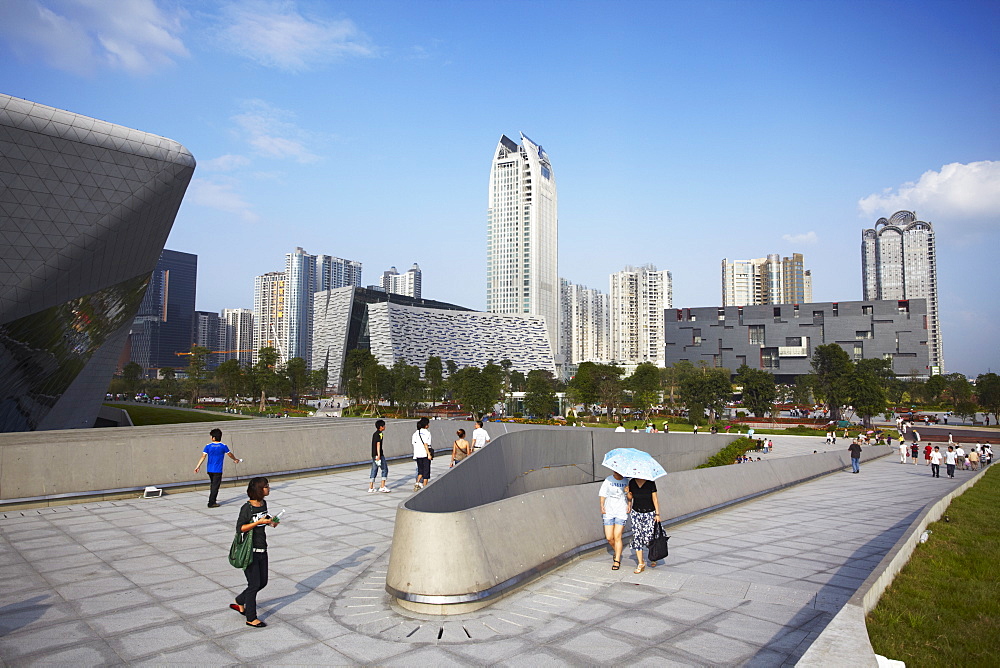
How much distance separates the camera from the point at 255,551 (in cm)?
604

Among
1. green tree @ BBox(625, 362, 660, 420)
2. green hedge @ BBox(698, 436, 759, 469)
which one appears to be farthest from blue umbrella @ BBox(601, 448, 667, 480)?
green tree @ BBox(625, 362, 660, 420)

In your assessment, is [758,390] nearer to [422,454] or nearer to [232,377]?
[422,454]

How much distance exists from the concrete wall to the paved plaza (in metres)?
0.85

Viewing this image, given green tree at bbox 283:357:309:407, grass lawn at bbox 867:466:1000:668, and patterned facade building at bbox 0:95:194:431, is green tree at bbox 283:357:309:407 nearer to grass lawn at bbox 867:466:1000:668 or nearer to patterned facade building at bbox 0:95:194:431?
patterned facade building at bbox 0:95:194:431

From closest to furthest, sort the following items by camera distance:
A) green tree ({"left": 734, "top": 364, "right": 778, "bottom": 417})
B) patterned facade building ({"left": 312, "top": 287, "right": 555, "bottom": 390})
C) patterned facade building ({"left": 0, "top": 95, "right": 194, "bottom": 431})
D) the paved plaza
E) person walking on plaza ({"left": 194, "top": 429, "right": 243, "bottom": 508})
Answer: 1. the paved plaza
2. person walking on plaza ({"left": 194, "top": 429, "right": 243, "bottom": 508})
3. patterned facade building ({"left": 0, "top": 95, "right": 194, "bottom": 431})
4. green tree ({"left": 734, "top": 364, "right": 778, "bottom": 417})
5. patterned facade building ({"left": 312, "top": 287, "right": 555, "bottom": 390})

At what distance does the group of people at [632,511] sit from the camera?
7.80 meters

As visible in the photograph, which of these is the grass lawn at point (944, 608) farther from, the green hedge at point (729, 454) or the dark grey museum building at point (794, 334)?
the dark grey museum building at point (794, 334)

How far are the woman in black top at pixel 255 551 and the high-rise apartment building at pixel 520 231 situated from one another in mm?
182173

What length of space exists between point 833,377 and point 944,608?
2421 inches

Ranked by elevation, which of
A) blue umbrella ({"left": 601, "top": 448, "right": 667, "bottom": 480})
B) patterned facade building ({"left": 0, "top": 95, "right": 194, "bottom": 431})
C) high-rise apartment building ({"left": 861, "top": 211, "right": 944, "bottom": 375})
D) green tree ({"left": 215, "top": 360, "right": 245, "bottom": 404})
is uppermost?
high-rise apartment building ({"left": 861, "top": 211, "right": 944, "bottom": 375})

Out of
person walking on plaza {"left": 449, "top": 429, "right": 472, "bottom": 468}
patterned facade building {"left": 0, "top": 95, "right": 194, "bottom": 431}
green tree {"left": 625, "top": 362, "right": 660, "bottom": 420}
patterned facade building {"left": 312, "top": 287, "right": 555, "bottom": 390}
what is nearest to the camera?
person walking on plaza {"left": 449, "top": 429, "right": 472, "bottom": 468}

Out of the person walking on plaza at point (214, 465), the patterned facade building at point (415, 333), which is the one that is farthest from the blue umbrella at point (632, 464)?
the patterned facade building at point (415, 333)

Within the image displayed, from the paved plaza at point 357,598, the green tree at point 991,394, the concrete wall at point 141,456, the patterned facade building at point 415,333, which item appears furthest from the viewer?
the patterned facade building at point 415,333

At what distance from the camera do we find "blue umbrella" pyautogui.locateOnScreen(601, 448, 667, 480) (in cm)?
764
